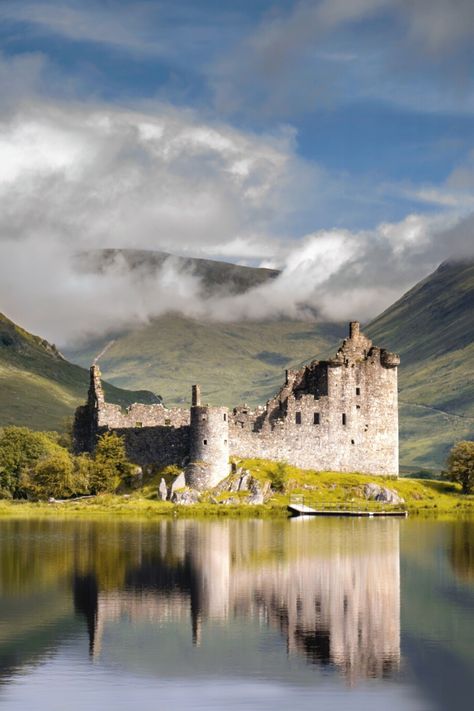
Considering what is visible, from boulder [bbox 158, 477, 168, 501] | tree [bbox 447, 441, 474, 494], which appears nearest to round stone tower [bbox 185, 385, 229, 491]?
boulder [bbox 158, 477, 168, 501]

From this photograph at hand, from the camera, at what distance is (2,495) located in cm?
10300

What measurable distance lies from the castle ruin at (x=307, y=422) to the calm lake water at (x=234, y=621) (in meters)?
27.2

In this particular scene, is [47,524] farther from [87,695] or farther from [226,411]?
[87,695]

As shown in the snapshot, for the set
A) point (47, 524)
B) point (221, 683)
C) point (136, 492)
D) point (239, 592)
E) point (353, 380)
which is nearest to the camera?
point (221, 683)

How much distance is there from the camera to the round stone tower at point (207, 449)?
100 m

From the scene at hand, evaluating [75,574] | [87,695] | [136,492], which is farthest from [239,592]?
[136,492]

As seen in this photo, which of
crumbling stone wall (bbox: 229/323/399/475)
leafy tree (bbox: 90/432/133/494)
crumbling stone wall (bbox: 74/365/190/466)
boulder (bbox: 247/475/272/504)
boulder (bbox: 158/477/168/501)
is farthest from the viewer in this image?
crumbling stone wall (bbox: 229/323/399/475)

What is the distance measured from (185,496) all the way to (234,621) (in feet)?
168

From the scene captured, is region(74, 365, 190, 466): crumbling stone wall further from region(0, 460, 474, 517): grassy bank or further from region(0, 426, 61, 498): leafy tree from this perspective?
region(0, 426, 61, 498): leafy tree

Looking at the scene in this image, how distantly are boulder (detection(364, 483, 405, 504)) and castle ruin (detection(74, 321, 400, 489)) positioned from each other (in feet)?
17.5

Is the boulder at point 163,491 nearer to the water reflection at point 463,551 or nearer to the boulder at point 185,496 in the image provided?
the boulder at point 185,496

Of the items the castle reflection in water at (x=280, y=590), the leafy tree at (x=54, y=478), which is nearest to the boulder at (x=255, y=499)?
the leafy tree at (x=54, y=478)

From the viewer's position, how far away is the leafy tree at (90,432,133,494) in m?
102

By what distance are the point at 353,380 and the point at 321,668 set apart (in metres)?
72.3
